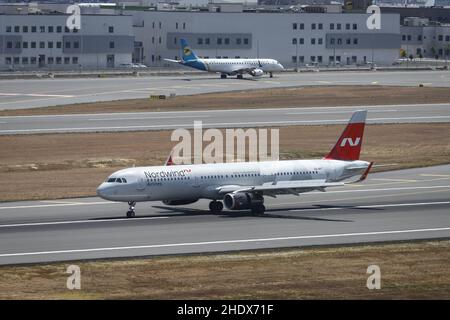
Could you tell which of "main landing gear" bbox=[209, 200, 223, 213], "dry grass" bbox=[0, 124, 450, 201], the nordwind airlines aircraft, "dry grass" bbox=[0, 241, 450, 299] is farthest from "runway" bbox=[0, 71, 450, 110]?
"dry grass" bbox=[0, 241, 450, 299]

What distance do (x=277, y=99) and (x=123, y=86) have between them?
30432mm

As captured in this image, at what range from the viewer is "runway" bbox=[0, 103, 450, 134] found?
125875mm

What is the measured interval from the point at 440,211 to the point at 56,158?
39246 millimetres

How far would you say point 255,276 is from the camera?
55.5 meters

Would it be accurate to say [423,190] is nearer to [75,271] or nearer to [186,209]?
[186,209]

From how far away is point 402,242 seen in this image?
6500 cm

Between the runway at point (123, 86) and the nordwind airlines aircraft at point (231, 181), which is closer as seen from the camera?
the nordwind airlines aircraft at point (231, 181)

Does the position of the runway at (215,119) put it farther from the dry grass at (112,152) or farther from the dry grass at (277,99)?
the dry grass at (277,99)

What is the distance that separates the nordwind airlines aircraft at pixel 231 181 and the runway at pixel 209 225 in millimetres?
1271

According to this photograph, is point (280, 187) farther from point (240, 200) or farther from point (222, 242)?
point (222, 242)

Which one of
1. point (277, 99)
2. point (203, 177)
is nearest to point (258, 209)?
point (203, 177)

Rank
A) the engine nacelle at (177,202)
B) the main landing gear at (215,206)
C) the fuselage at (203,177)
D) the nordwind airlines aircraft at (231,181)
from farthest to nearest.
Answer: the main landing gear at (215,206)
the engine nacelle at (177,202)
the nordwind airlines aircraft at (231,181)
the fuselage at (203,177)

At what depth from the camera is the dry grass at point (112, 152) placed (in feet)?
288

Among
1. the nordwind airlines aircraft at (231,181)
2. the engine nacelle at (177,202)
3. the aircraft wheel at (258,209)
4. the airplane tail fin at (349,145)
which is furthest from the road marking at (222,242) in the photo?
the airplane tail fin at (349,145)
